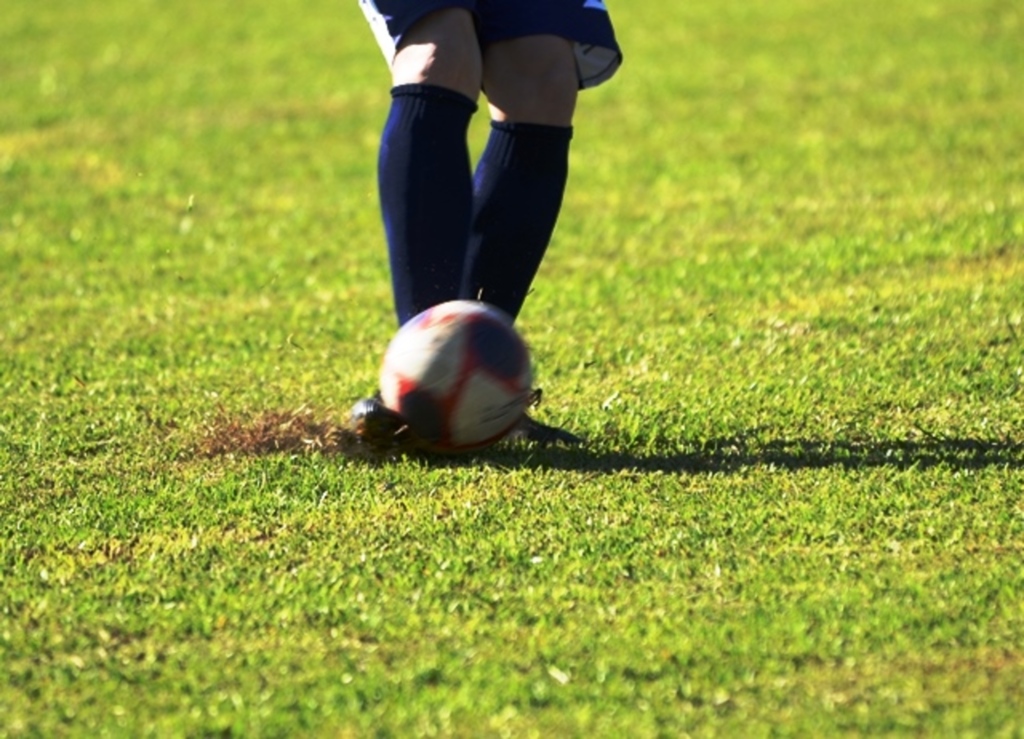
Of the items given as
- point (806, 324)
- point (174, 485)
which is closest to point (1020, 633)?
point (174, 485)

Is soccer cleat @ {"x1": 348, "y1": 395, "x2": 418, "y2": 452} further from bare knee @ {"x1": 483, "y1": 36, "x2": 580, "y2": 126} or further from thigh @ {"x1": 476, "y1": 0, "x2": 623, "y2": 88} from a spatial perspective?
thigh @ {"x1": 476, "y1": 0, "x2": 623, "y2": 88}

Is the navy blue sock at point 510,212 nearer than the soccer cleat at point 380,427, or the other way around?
the soccer cleat at point 380,427

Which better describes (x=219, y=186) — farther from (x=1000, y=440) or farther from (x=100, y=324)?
(x=1000, y=440)

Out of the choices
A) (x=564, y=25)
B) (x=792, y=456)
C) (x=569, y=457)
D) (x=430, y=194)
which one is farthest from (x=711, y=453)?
(x=564, y=25)

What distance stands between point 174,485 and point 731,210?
434 centimetres

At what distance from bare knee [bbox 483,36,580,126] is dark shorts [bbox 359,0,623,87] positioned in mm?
28

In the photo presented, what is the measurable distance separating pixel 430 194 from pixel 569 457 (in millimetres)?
753

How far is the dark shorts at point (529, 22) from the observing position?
4648mm

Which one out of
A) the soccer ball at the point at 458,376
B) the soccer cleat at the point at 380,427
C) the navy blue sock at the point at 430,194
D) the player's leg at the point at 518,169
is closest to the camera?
the soccer ball at the point at 458,376

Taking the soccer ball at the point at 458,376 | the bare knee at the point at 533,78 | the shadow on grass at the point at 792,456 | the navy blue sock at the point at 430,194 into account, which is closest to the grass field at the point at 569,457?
the shadow on grass at the point at 792,456

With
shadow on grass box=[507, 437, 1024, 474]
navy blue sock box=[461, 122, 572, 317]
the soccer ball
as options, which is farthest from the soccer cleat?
navy blue sock box=[461, 122, 572, 317]

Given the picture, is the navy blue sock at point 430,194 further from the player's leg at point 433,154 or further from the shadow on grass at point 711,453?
the shadow on grass at point 711,453

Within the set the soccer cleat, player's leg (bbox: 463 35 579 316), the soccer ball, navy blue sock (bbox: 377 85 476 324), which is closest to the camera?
the soccer ball

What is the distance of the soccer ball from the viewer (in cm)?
439
